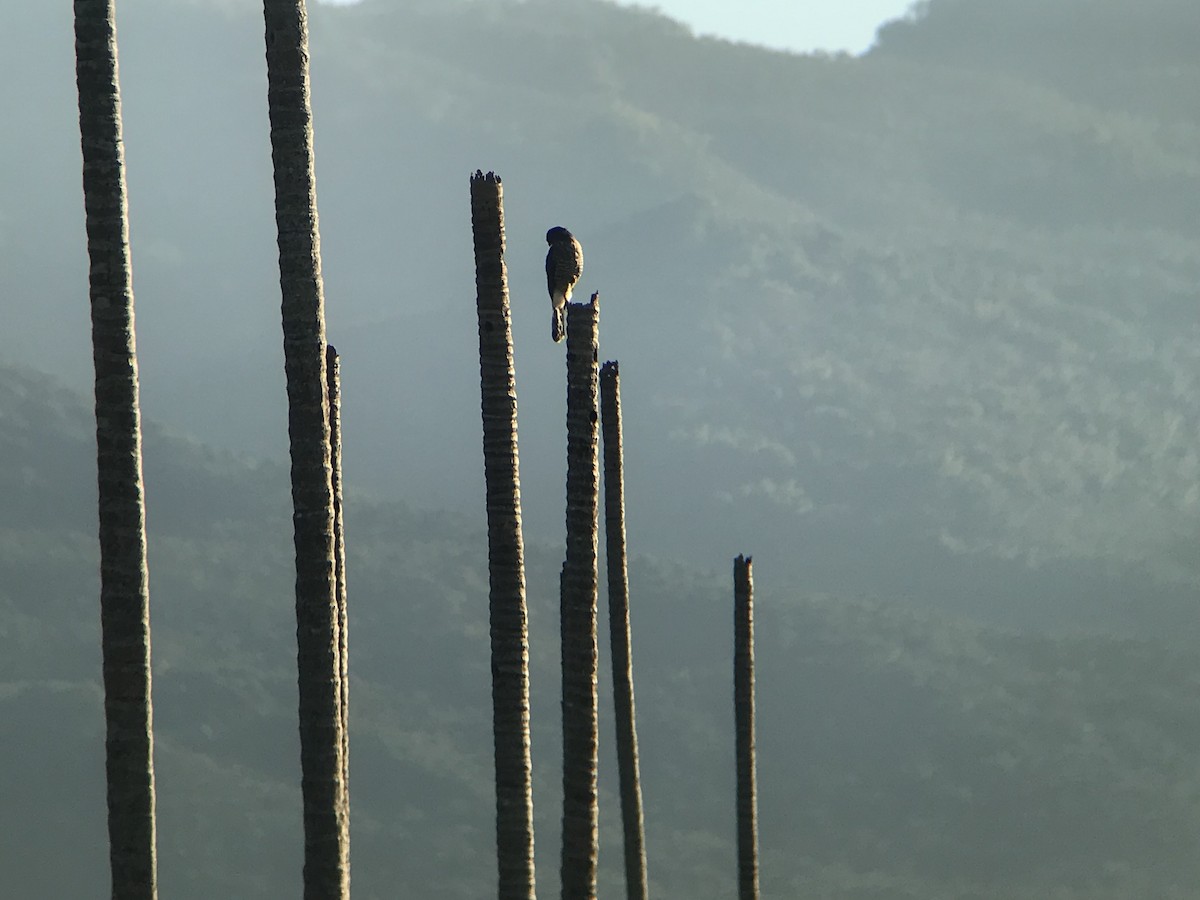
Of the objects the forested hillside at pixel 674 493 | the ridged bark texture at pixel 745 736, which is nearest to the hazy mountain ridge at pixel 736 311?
the forested hillside at pixel 674 493

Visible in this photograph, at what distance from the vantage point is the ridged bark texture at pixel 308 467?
8680mm

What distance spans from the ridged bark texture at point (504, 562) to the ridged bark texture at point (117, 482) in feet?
6.88

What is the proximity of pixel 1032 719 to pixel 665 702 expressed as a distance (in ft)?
62.9

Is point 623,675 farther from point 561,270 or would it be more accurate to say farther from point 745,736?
point 561,270

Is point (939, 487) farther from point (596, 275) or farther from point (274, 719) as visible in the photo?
point (274, 719)

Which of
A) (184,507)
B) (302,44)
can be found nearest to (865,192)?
(184,507)

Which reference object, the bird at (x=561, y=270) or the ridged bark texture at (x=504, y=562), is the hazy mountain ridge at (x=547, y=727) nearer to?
the ridged bark texture at (x=504, y=562)

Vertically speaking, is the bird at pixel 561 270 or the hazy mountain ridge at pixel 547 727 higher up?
the bird at pixel 561 270

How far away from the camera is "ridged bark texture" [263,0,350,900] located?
8680mm

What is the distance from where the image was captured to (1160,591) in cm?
10056

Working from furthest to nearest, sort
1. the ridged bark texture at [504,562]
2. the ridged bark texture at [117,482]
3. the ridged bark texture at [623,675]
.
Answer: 1. the ridged bark texture at [623,675]
2. the ridged bark texture at [504,562]
3. the ridged bark texture at [117,482]

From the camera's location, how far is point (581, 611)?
10.6m

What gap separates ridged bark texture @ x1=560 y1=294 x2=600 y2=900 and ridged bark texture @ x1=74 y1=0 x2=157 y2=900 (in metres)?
3.01

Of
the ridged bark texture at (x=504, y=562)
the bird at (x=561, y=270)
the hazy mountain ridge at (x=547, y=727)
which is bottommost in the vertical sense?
the hazy mountain ridge at (x=547, y=727)
